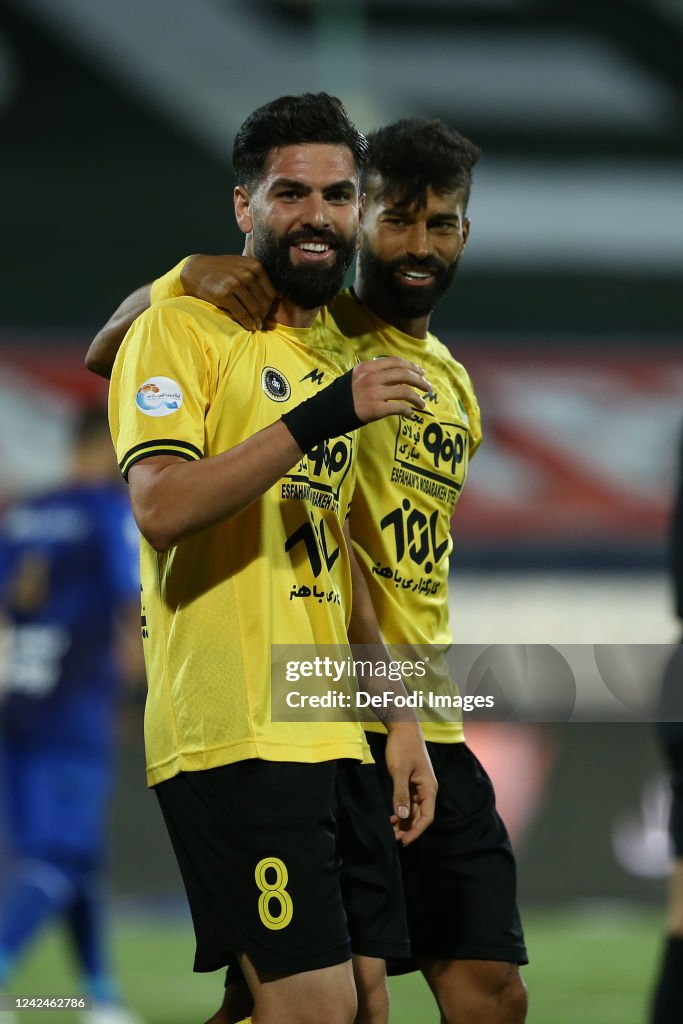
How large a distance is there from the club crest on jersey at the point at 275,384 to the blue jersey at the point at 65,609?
114 inches

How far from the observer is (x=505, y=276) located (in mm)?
10477

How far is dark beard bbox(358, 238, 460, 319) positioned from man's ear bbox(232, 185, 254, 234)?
0.37m

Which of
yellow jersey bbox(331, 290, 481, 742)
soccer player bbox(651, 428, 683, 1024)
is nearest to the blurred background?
soccer player bbox(651, 428, 683, 1024)

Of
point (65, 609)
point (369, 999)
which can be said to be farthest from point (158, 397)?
point (65, 609)

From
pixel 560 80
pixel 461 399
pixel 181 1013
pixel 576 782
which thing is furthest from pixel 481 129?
pixel 461 399

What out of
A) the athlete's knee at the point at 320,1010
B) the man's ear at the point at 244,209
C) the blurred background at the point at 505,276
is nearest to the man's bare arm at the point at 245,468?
the man's ear at the point at 244,209

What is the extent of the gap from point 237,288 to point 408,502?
58 centimetres

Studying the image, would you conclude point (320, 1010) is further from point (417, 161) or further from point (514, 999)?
point (417, 161)

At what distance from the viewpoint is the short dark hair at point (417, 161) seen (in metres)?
2.94

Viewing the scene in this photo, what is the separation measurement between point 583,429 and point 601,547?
90 cm

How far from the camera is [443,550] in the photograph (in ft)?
9.78

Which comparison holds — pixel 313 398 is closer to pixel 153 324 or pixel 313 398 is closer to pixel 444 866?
pixel 153 324

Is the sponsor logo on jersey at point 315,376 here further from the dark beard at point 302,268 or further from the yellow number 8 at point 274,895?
the yellow number 8 at point 274,895

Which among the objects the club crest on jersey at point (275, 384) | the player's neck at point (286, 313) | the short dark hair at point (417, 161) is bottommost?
the club crest on jersey at point (275, 384)
